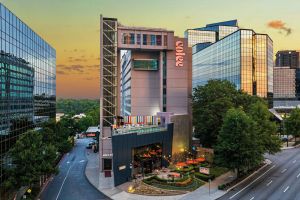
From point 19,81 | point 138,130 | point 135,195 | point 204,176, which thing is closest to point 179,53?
point 138,130

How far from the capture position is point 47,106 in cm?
8106

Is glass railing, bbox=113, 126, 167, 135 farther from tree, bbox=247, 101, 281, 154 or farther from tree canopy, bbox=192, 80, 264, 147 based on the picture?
tree, bbox=247, 101, 281, 154

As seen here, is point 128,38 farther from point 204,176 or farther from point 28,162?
point 28,162

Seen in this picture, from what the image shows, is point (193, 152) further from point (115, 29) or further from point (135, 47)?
point (115, 29)

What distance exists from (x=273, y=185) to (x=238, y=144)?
9.23 metres

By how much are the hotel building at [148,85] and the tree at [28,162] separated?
22.4 meters

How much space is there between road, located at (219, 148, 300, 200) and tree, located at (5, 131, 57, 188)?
28.3 meters

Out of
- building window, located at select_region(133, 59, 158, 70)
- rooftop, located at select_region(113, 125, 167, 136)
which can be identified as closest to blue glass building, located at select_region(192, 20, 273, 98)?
building window, located at select_region(133, 59, 158, 70)

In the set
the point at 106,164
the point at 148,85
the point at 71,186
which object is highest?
the point at 148,85

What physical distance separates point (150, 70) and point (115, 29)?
46.9ft

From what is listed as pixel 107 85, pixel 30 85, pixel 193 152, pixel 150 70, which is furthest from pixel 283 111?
pixel 30 85

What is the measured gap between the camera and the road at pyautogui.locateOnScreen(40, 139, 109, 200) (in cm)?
5175

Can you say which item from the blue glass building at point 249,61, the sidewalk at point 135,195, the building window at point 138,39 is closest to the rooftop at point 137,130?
the sidewalk at point 135,195

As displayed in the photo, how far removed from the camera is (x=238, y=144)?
57219 mm
